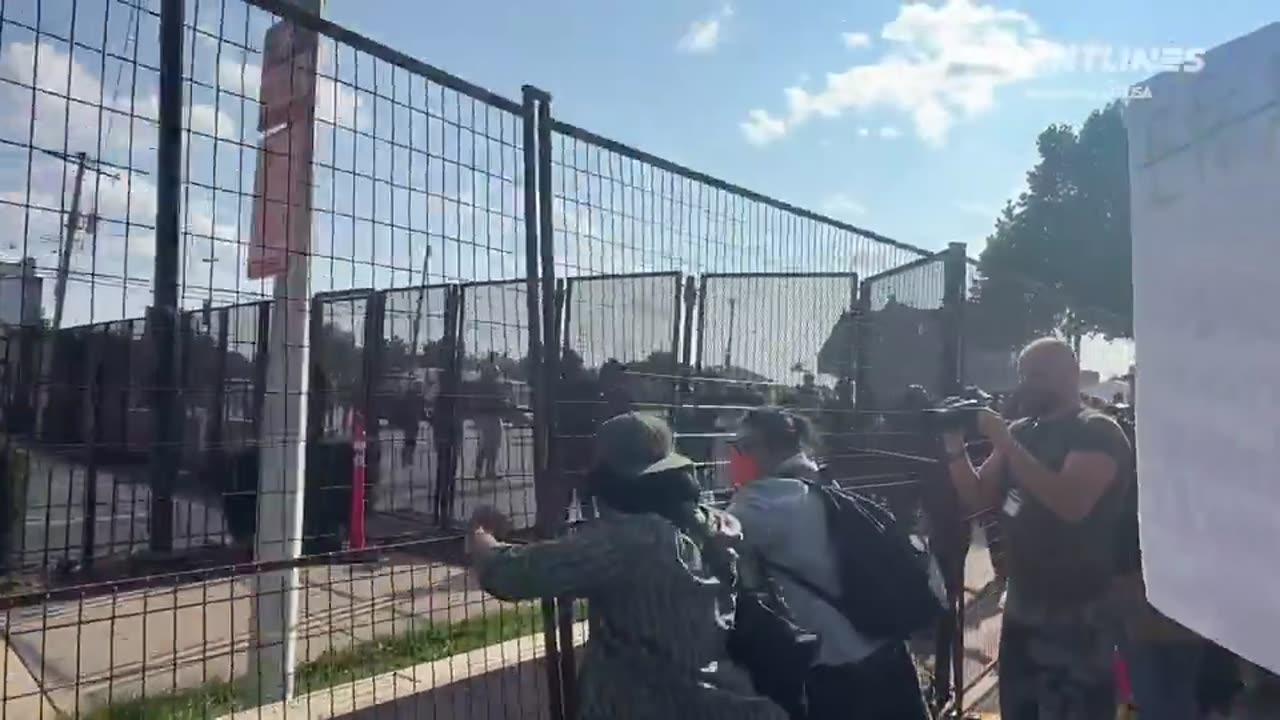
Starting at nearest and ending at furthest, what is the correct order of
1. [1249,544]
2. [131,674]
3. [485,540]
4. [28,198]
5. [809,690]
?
[1249,544], [28,198], [485,540], [809,690], [131,674]

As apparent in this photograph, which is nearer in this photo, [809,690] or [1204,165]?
[1204,165]

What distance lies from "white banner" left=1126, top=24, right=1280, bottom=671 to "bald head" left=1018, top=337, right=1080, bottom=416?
6.27ft

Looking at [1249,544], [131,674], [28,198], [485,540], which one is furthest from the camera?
[131,674]

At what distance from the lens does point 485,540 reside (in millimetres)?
2723

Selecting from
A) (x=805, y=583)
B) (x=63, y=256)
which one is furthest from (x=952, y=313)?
(x=63, y=256)

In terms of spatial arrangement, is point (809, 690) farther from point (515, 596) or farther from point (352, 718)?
point (352, 718)

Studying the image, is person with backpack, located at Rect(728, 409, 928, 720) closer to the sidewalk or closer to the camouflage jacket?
the camouflage jacket

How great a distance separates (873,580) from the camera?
3166 mm

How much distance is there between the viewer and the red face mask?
3.52m

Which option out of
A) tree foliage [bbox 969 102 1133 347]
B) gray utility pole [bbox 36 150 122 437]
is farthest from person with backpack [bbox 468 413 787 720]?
tree foliage [bbox 969 102 1133 347]

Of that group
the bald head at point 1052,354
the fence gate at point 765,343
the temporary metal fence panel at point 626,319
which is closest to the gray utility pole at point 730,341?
the fence gate at point 765,343

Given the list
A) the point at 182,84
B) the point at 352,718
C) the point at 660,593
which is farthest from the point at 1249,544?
the point at 352,718

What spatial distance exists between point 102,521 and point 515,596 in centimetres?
111

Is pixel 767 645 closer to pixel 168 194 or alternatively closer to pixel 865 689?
pixel 865 689
